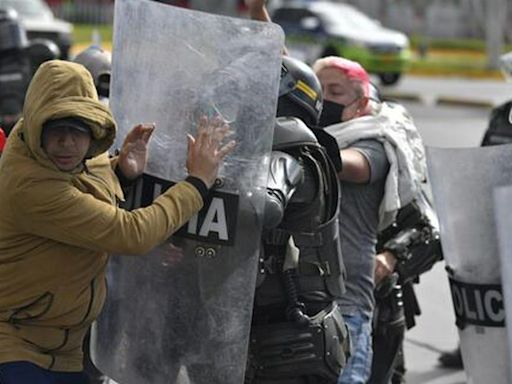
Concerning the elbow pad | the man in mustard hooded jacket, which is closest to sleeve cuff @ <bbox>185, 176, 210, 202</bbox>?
the man in mustard hooded jacket

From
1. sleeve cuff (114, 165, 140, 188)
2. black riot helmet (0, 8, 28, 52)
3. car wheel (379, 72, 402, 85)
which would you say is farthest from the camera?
car wheel (379, 72, 402, 85)

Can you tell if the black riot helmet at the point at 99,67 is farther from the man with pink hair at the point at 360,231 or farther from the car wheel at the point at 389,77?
the car wheel at the point at 389,77

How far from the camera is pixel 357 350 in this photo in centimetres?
415

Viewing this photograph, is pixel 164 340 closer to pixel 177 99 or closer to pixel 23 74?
pixel 177 99

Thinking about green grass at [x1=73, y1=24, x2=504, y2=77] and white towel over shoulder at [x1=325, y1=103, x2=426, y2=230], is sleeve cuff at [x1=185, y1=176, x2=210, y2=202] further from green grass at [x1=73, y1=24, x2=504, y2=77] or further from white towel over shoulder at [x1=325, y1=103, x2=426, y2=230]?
green grass at [x1=73, y1=24, x2=504, y2=77]

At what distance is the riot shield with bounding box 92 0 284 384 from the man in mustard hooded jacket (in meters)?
0.06

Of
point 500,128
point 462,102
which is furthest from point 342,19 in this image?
point 500,128

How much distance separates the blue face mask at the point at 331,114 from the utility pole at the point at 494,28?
24302mm

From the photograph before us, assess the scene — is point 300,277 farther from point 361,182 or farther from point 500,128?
point 500,128

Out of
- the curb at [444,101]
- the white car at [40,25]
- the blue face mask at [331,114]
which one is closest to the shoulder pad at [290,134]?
the blue face mask at [331,114]

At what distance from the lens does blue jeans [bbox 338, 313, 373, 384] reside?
4148mm

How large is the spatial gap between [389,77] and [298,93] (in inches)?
850

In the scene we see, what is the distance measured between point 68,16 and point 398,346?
3429 cm

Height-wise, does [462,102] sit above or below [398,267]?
below
